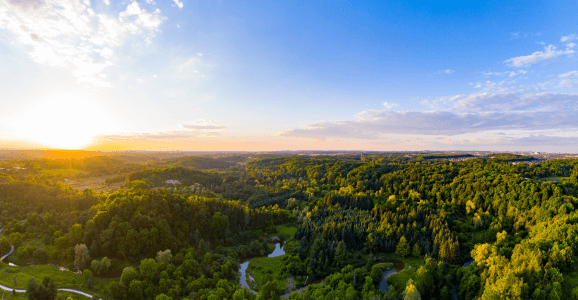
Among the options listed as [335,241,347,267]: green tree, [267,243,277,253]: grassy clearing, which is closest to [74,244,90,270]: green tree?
[267,243,277,253]: grassy clearing

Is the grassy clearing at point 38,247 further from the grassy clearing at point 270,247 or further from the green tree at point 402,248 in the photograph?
the green tree at point 402,248

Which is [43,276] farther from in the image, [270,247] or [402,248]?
[402,248]

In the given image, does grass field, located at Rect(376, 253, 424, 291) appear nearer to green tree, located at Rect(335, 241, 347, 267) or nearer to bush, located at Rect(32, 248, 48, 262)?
green tree, located at Rect(335, 241, 347, 267)

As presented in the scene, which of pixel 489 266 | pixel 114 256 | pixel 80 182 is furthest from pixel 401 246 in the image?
pixel 80 182

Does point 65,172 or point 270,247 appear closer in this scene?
point 270,247

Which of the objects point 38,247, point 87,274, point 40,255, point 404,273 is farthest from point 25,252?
point 404,273

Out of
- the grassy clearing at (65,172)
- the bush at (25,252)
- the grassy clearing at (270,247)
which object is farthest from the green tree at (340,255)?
the grassy clearing at (65,172)
